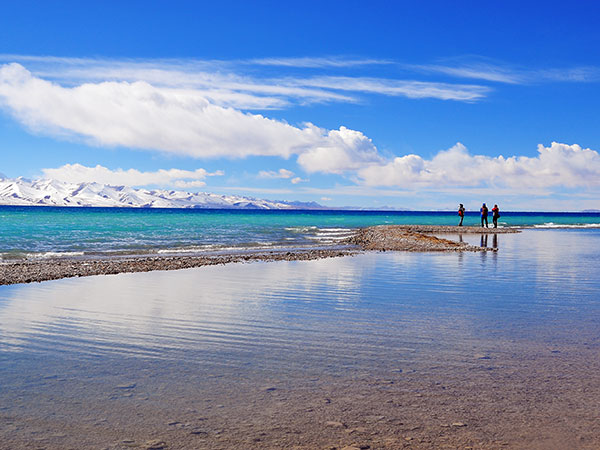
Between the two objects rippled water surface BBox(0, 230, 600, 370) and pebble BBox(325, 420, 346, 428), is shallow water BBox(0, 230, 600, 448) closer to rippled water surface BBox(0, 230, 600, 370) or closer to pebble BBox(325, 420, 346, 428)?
rippled water surface BBox(0, 230, 600, 370)

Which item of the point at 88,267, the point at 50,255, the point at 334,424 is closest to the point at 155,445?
the point at 334,424

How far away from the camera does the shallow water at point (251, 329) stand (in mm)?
7824

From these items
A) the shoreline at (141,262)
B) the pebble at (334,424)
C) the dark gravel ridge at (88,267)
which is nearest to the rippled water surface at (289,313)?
the dark gravel ridge at (88,267)

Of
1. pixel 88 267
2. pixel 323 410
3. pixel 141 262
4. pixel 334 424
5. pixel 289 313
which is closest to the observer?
pixel 334 424

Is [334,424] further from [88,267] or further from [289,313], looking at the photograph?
[88,267]

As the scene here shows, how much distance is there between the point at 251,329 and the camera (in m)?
11.0

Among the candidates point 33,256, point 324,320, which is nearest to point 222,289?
point 324,320

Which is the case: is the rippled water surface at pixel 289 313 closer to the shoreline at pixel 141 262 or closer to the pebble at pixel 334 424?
the shoreline at pixel 141 262

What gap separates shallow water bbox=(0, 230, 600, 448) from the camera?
7824 mm

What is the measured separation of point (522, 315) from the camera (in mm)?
12570

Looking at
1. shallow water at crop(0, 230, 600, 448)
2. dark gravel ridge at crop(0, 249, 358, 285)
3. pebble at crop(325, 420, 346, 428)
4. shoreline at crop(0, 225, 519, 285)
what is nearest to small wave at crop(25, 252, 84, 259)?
shoreline at crop(0, 225, 519, 285)

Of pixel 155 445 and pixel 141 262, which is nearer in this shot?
pixel 155 445

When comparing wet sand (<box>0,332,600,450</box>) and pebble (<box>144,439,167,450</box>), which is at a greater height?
wet sand (<box>0,332,600,450</box>)

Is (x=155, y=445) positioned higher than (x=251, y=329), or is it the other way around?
(x=251, y=329)
